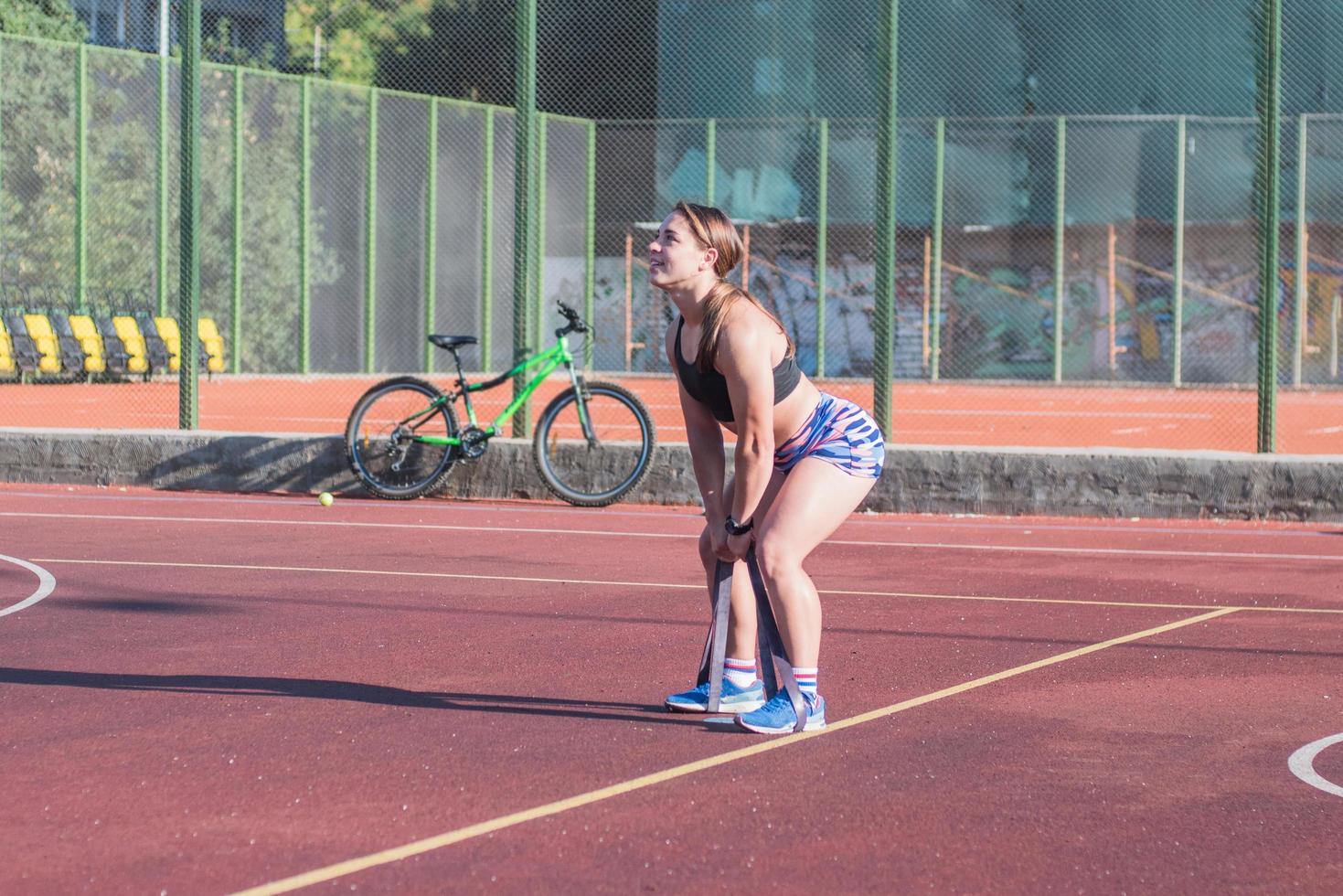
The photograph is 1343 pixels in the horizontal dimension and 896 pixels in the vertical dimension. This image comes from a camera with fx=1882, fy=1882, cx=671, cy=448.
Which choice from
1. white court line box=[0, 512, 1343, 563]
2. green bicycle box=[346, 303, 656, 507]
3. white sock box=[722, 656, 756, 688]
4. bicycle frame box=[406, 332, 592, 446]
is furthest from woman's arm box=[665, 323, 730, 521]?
bicycle frame box=[406, 332, 592, 446]

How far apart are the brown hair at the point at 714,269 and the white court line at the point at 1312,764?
5.88 feet

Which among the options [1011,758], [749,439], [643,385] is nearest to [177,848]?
[749,439]

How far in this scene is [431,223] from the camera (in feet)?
94.0

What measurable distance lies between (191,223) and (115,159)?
13379 mm

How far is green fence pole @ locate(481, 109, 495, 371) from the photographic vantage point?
2862cm

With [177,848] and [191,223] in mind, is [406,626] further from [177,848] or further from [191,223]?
[191,223]

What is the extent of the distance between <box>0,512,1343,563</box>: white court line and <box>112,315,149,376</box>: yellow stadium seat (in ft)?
48.0

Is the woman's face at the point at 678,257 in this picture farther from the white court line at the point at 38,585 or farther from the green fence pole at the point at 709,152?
the green fence pole at the point at 709,152

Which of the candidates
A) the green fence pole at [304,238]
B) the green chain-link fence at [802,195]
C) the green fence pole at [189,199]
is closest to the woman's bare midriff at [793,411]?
the green fence pole at [189,199]

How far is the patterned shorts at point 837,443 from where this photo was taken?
5453mm

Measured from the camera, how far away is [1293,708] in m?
5.87

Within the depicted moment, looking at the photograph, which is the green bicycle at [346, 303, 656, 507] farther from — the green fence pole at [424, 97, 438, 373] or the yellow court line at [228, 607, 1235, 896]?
the green fence pole at [424, 97, 438, 373]

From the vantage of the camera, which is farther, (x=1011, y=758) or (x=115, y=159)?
(x=115, y=159)

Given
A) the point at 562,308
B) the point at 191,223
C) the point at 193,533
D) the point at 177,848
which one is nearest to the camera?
the point at 177,848
